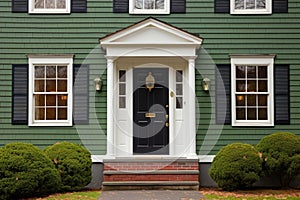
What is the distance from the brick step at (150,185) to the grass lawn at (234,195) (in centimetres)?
31

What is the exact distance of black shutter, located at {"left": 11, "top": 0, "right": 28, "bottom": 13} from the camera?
43.4 feet

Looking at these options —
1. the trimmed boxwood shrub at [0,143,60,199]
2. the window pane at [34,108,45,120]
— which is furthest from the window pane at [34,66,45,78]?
the trimmed boxwood shrub at [0,143,60,199]

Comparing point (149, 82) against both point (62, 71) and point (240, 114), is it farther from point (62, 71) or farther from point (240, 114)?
point (240, 114)

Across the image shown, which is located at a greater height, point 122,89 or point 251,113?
point 122,89

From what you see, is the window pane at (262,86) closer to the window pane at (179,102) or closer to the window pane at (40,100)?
the window pane at (179,102)

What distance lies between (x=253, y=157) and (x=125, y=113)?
348 centimetres

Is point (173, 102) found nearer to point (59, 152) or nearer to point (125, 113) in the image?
point (125, 113)

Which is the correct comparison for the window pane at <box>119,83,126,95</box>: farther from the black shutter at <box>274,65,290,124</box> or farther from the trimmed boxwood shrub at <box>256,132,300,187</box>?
the black shutter at <box>274,65,290,124</box>

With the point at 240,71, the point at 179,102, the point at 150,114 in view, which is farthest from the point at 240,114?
the point at 150,114

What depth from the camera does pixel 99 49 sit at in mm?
13219

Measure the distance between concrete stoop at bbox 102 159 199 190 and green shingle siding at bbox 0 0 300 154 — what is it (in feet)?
3.13

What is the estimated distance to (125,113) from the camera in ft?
43.5

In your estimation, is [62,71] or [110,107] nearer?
[110,107]

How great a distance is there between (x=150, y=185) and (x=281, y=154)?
3.10 metres
